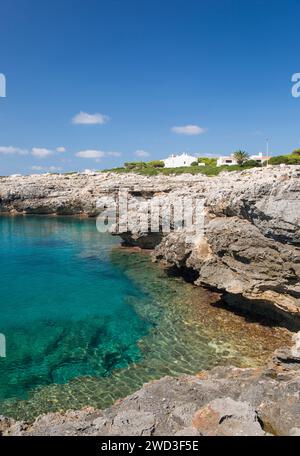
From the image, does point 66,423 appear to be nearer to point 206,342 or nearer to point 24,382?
point 24,382

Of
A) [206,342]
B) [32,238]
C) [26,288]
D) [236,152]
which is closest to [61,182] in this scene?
[32,238]

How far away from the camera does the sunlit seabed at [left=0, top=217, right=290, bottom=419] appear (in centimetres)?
1224

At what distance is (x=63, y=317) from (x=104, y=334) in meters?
3.19

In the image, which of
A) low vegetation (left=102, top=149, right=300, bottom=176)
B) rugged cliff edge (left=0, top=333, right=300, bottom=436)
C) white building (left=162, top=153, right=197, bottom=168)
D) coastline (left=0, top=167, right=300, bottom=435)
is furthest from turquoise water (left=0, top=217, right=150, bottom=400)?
white building (left=162, top=153, right=197, bottom=168)

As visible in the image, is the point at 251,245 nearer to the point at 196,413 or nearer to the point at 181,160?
the point at 196,413

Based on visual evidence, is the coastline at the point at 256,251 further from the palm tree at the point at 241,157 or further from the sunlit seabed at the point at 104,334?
the palm tree at the point at 241,157

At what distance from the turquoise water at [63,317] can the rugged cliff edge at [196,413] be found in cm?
574

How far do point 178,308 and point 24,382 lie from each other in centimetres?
918

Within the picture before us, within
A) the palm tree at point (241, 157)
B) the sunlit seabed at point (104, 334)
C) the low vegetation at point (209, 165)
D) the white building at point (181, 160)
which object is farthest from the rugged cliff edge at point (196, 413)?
the white building at point (181, 160)

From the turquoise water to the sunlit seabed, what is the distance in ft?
0.15

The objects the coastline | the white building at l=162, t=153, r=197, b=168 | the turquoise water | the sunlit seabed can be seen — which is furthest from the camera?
the white building at l=162, t=153, r=197, b=168

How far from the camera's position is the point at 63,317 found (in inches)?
730

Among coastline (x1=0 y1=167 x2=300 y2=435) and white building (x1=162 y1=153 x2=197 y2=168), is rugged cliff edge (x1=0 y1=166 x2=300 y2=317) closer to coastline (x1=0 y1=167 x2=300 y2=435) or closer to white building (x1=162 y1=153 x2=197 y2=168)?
coastline (x1=0 y1=167 x2=300 y2=435)

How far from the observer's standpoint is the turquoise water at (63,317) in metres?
13.5
